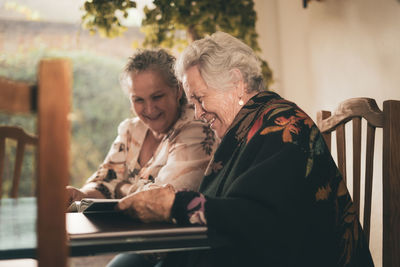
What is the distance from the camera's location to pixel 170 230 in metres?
0.90

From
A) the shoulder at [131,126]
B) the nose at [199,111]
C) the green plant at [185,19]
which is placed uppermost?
the green plant at [185,19]

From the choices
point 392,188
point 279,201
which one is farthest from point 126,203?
point 392,188

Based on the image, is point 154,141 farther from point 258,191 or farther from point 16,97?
point 16,97

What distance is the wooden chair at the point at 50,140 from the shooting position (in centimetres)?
63

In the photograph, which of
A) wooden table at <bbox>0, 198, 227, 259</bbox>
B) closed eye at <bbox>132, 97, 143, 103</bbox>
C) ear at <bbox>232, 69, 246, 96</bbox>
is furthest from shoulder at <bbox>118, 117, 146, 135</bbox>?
wooden table at <bbox>0, 198, 227, 259</bbox>

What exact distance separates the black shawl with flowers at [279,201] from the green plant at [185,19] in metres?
1.31

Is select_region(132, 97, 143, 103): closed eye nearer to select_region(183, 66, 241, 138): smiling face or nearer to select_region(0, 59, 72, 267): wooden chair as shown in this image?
select_region(183, 66, 241, 138): smiling face

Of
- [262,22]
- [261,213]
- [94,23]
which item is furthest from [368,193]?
[262,22]

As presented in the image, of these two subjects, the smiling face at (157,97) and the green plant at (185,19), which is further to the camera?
the green plant at (185,19)

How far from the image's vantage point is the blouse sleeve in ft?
5.35

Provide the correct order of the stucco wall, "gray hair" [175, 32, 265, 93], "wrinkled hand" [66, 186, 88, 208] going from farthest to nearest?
1. the stucco wall
2. "wrinkled hand" [66, 186, 88, 208]
3. "gray hair" [175, 32, 265, 93]

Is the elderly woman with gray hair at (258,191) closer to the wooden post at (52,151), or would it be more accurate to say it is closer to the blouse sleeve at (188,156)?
the blouse sleeve at (188,156)

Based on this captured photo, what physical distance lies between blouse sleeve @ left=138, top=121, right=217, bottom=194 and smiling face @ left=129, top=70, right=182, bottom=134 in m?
0.15

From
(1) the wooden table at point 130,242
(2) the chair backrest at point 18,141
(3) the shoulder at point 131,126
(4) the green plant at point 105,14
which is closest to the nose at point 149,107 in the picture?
(3) the shoulder at point 131,126
